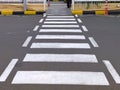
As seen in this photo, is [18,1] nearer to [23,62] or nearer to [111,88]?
[23,62]

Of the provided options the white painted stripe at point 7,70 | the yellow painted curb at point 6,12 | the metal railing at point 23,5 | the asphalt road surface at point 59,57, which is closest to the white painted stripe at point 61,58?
the asphalt road surface at point 59,57

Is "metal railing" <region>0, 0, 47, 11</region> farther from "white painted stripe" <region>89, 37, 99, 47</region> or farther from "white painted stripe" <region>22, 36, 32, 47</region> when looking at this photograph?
"white painted stripe" <region>89, 37, 99, 47</region>

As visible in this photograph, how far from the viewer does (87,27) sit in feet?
53.7

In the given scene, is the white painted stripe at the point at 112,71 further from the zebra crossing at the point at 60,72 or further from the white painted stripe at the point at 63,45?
the white painted stripe at the point at 63,45

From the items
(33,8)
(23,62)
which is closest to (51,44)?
(23,62)

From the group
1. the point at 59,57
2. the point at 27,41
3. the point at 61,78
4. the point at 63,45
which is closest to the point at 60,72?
the point at 61,78

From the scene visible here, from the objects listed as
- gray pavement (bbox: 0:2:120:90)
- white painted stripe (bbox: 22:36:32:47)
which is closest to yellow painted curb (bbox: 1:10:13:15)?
gray pavement (bbox: 0:2:120:90)

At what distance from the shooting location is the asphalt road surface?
7559 millimetres

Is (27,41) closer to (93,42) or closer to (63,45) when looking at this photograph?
(63,45)

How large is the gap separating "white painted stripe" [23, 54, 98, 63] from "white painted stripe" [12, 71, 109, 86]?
1.25m

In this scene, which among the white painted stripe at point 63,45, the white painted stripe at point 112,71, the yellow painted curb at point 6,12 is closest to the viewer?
the white painted stripe at point 112,71

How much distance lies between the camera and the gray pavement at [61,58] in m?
7.52

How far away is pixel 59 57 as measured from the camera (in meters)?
10.0

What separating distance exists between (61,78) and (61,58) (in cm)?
202
